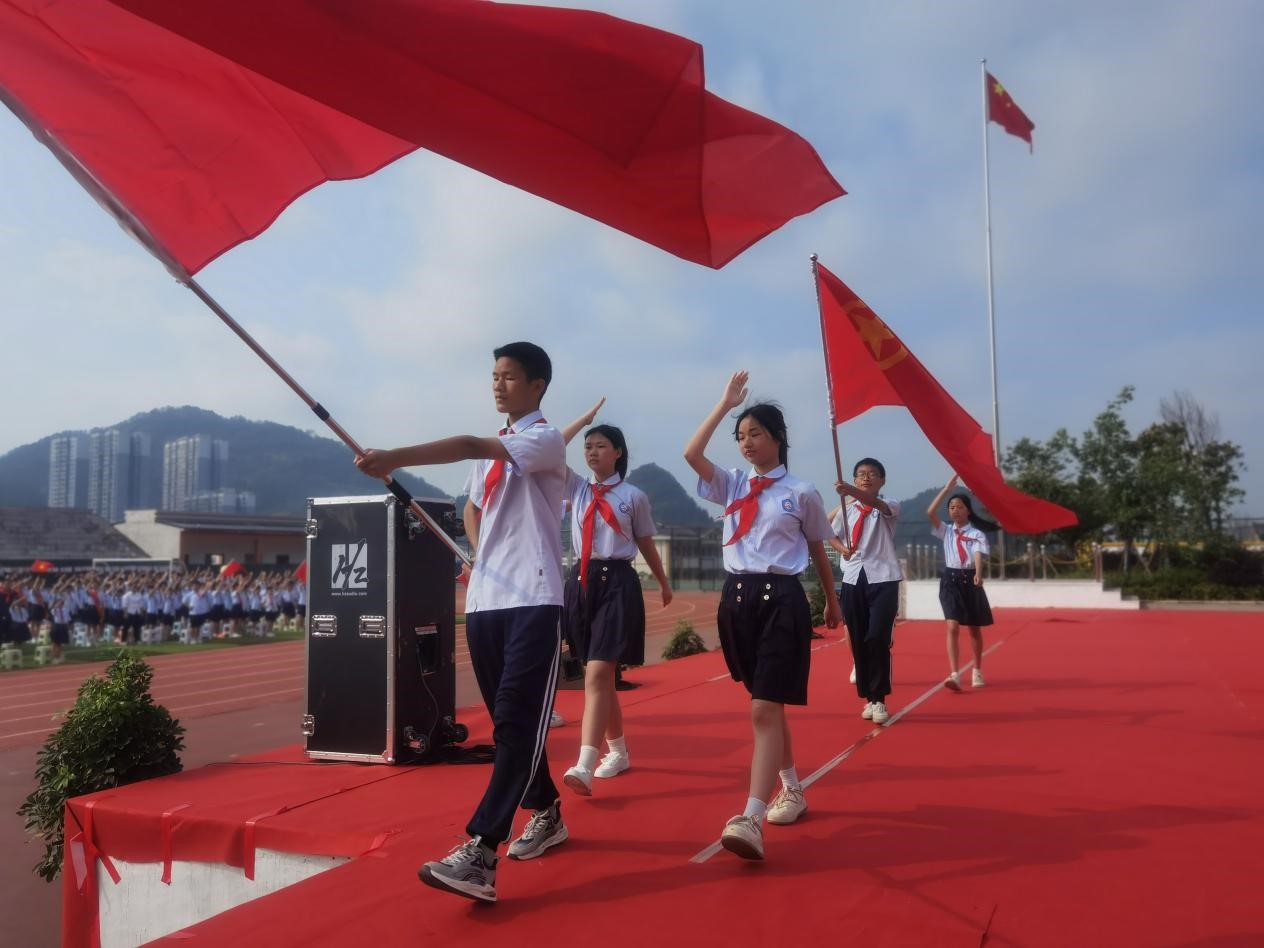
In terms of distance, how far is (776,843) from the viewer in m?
3.60

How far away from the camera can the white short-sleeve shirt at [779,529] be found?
153 inches

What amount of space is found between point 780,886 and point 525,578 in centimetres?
135

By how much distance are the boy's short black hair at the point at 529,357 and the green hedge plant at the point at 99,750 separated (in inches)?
116

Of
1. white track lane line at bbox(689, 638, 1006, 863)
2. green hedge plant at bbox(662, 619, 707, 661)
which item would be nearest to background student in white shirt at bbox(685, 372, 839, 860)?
white track lane line at bbox(689, 638, 1006, 863)

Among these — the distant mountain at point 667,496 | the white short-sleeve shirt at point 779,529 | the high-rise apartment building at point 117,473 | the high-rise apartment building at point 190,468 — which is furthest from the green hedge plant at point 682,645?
the high-rise apartment building at point 190,468

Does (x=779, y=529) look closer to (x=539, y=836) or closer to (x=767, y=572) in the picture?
(x=767, y=572)

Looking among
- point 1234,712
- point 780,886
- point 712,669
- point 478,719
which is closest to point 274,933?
point 780,886

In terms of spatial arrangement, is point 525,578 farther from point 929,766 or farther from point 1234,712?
point 1234,712

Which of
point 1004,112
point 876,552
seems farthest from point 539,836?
point 1004,112

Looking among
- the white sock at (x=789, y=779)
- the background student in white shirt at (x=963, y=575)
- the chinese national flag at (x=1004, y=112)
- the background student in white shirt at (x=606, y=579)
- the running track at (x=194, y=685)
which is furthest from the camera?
the chinese national flag at (x=1004, y=112)

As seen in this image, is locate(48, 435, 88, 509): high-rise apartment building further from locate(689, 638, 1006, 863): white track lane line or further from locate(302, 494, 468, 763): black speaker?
locate(689, 638, 1006, 863): white track lane line

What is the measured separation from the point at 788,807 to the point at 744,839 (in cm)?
72

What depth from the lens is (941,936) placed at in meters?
2.68

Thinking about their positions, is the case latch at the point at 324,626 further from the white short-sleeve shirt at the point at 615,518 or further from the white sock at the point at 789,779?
the white sock at the point at 789,779
